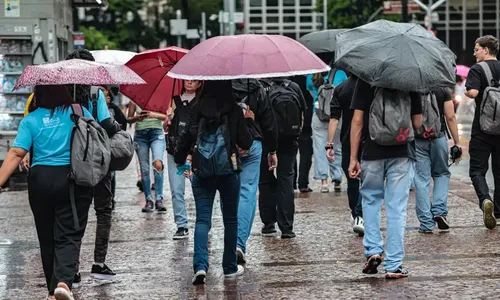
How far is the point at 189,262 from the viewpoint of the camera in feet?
31.8

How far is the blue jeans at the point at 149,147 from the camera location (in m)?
13.7

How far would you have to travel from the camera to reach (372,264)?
28.3 ft

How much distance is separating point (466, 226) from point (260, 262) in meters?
2.73

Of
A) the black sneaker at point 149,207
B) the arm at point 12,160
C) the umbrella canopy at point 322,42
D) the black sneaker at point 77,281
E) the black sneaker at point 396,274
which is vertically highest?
the umbrella canopy at point 322,42

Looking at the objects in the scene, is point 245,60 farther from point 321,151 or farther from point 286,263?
point 321,151

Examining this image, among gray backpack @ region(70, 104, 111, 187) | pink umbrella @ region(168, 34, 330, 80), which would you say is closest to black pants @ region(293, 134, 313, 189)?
pink umbrella @ region(168, 34, 330, 80)

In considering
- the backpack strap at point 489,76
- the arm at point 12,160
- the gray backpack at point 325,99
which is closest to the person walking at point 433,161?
the backpack strap at point 489,76

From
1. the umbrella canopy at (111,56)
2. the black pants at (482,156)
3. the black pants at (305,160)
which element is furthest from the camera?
the black pants at (305,160)

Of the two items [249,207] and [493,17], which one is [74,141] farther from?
[493,17]

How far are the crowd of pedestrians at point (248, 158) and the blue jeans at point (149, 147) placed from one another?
2.06 metres

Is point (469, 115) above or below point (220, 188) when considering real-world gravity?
below

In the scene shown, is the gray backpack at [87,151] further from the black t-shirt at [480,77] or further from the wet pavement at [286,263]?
the black t-shirt at [480,77]

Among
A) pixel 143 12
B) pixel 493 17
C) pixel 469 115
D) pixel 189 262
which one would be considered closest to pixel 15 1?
pixel 189 262

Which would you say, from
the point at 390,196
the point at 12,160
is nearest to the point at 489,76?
the point at 390,196
